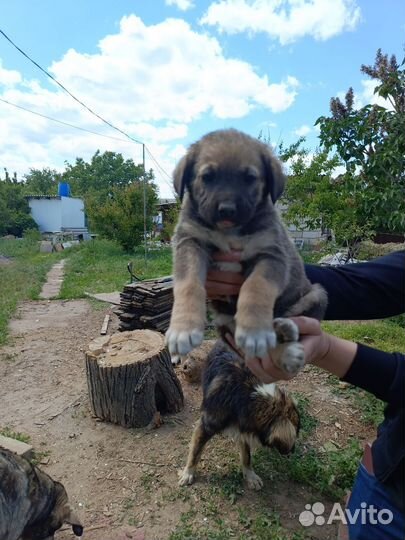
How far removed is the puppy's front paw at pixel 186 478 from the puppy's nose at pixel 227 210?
2631 millimetres

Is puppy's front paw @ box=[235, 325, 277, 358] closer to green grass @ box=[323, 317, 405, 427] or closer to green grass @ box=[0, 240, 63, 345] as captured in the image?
green grass @ box=[323, 317, 405, 427]

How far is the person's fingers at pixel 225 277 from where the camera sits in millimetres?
2133

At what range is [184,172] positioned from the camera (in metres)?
2.46

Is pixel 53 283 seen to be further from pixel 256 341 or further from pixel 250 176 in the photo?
pixel 256 341

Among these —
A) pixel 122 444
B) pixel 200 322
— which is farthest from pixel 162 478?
pixel 200 322

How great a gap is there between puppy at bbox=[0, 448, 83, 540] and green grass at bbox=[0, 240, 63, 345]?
15.4 ft

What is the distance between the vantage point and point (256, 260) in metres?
2.12

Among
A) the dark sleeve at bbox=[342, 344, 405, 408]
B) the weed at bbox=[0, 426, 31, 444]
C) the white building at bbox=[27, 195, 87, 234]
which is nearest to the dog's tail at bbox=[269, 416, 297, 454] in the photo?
the dark sleeve at bbox=[342, 344, 405, 408]

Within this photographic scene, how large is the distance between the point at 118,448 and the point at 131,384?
64cm

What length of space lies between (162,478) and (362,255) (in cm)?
859

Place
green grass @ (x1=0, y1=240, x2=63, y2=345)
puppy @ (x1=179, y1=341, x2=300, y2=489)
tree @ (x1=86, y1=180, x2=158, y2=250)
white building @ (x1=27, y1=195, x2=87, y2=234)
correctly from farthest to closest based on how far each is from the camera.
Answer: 1. white building @ (x1=27, y1=195, x2=87, y2=234)
2. tree @ (x1=86, y1=180, x2=158, y2=250)
3. green grass @ (x1=0, y1=240, x2=63, y2=345)
4. puppy @ (x1=179, y1=341, x2=300, y2=489)

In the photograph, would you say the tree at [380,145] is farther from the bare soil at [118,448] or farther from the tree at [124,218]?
the tree at [124,218]

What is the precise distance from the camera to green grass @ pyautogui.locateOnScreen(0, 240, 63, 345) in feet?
30.0

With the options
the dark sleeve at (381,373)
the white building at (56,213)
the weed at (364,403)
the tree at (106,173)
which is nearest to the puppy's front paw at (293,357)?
the dark sleeve at (381,373)
